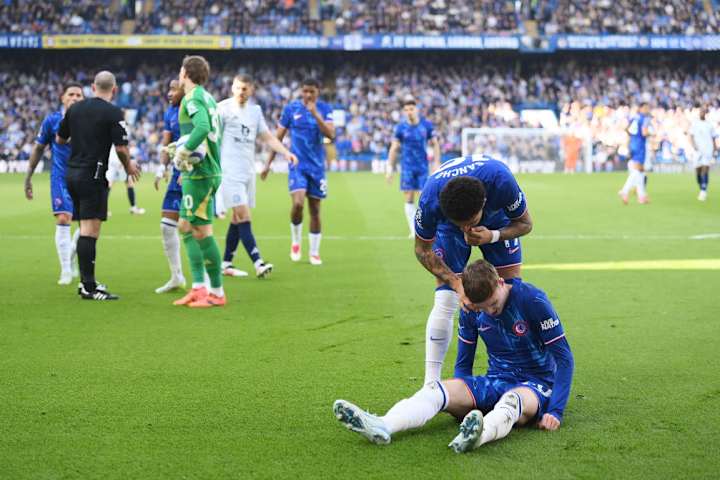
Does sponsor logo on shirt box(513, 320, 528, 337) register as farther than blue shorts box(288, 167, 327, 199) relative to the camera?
No

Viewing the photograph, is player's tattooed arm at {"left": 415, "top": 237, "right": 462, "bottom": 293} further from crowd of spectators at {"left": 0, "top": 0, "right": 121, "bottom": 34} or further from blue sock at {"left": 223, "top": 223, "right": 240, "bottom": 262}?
crowd of spectators at {"left": 0, "top": 0, "right": 121, "bottom": 34}

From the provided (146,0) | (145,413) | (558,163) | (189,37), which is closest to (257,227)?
(145,413)

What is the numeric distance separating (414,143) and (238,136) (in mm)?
5037

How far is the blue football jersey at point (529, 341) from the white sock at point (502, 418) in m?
0.24

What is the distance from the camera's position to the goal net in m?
40.6

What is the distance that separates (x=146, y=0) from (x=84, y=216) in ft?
145

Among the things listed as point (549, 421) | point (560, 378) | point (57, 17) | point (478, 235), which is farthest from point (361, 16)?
point (549, 421)

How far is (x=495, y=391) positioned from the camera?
499 cm

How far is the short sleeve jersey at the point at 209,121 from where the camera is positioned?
27.8 feet

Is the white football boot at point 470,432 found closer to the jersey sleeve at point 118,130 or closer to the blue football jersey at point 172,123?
the jersey sleeve at point 118,130

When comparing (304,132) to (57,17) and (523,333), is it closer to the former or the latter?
(523,333)

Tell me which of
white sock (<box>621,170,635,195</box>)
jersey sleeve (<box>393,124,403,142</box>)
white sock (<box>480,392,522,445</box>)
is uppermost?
jersey sleeve (<box>393,124,403,142</box>)

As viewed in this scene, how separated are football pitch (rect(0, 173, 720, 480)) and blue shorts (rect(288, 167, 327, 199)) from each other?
0.95m

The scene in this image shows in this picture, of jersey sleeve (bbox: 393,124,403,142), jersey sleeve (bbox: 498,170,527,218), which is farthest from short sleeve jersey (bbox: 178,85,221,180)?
jersey sleeve (bbox: 393,124,403,142)
